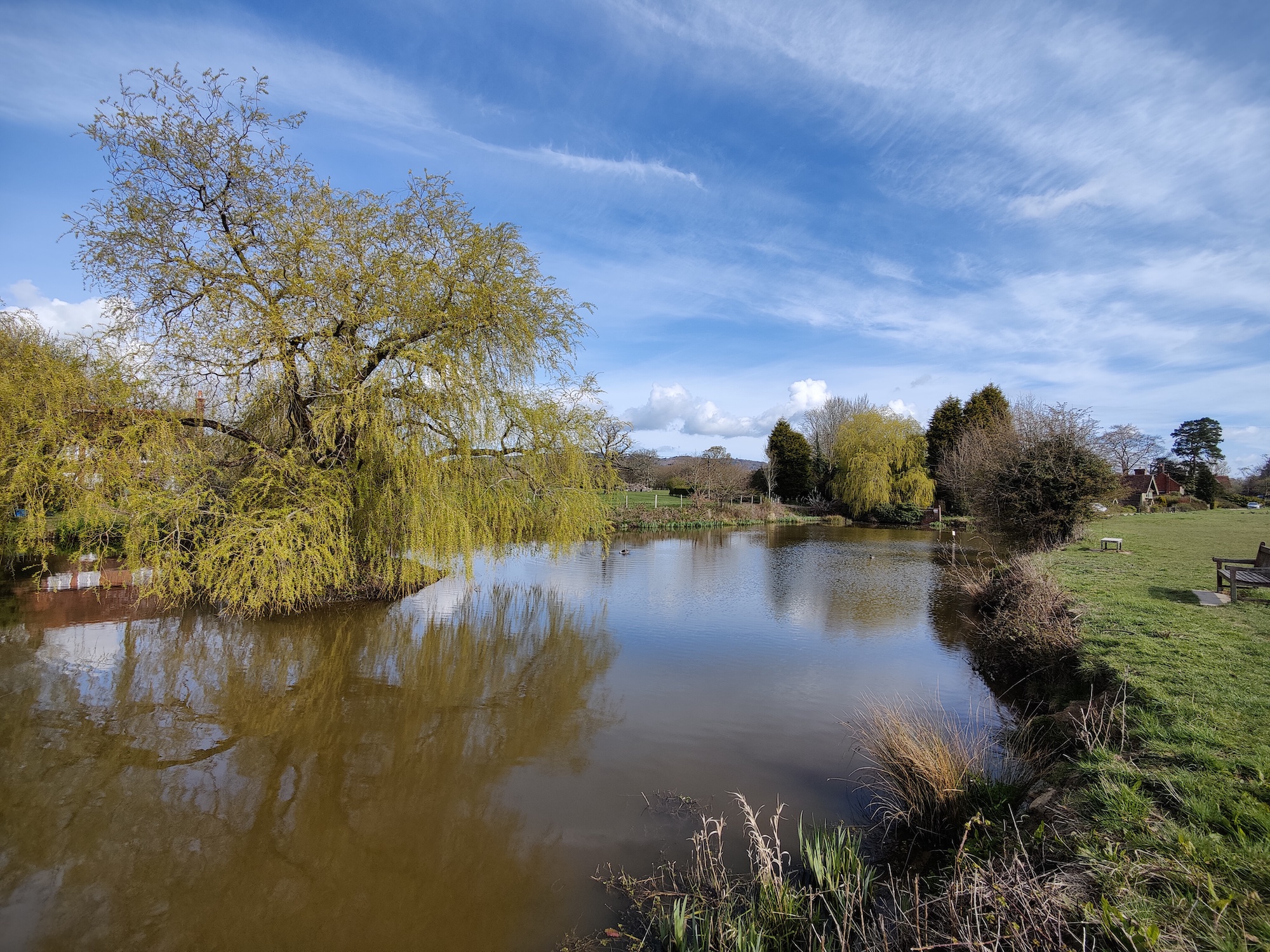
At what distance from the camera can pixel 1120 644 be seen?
7.07 m

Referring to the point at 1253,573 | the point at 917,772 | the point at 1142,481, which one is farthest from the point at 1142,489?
the point at 917,772

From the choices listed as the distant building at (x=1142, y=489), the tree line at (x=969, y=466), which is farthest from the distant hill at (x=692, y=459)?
the distant building at (x=1142, y=489)

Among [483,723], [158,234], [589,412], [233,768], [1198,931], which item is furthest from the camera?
[589,412]

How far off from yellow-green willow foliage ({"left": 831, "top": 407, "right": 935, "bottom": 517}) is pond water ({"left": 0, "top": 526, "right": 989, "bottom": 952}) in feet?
90.6

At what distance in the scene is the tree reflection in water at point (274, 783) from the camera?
393cm

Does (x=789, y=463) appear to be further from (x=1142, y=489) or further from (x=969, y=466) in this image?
(x=1142, y=489)

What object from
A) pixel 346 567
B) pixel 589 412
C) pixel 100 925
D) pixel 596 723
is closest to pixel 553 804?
pixel 596 723

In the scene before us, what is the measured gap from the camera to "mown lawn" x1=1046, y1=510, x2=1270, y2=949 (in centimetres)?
280

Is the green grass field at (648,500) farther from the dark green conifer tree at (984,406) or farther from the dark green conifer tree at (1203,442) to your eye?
the dark green conifer tree at (1203,442)

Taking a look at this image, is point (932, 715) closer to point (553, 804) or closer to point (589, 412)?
point (553, 804)

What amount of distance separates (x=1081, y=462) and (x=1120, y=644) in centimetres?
1142

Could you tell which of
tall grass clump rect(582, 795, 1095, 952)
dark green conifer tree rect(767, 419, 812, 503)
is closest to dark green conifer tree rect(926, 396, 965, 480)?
dark green conifer tree rect(767, 419, 812, 503)

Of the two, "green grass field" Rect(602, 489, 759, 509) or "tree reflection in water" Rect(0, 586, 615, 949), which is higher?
"green grass field" Rect(602, 489, 759, 509)

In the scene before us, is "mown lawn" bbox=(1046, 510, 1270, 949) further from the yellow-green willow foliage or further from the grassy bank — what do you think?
the yellow-green willow foliage
